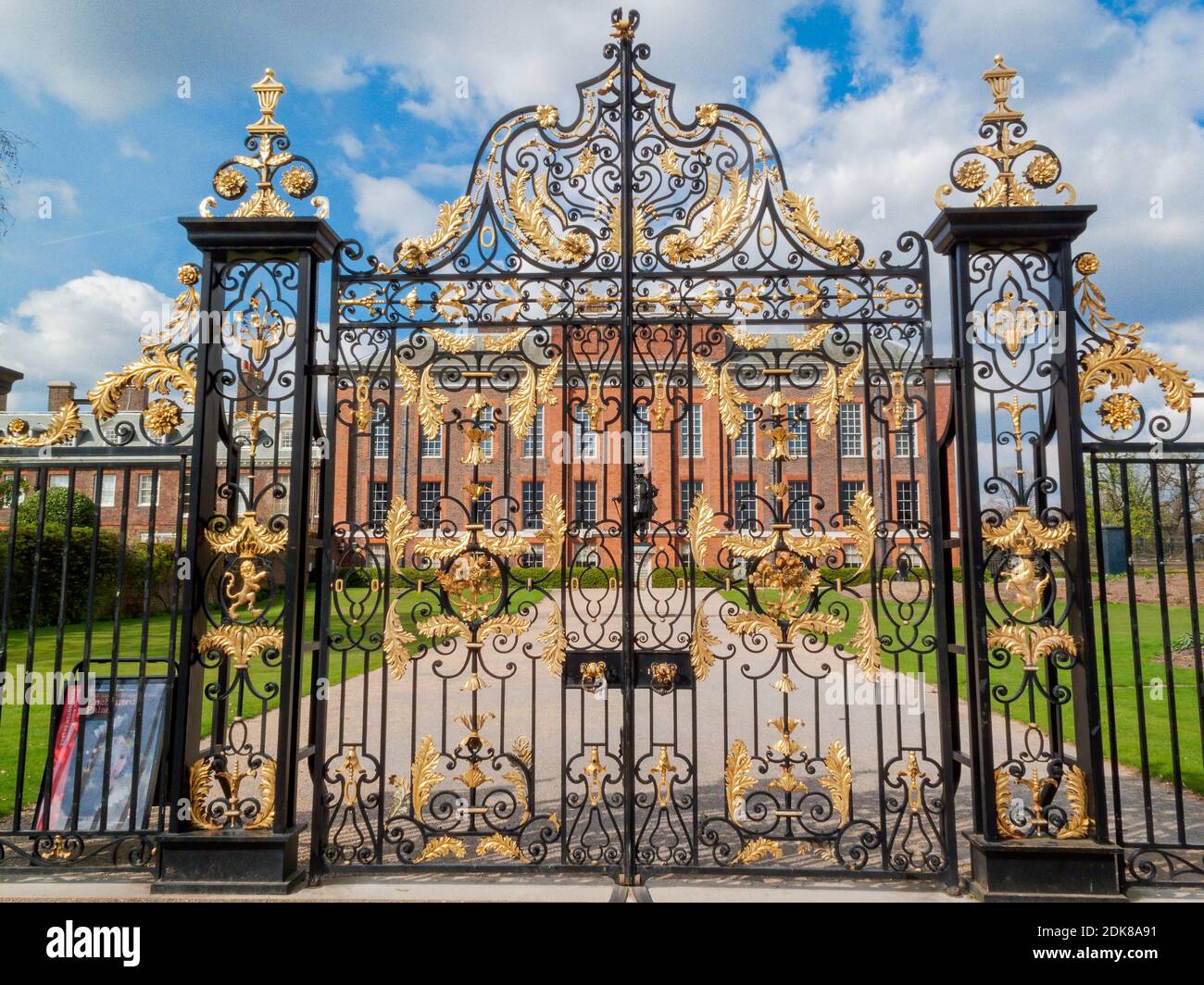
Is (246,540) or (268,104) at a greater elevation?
(268,104)

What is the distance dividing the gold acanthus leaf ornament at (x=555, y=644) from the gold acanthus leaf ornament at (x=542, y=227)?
2.11m

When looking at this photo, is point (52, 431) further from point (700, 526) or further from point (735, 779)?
point (735, 779)

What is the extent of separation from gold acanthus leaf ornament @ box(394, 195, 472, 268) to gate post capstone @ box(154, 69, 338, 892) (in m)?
0.43

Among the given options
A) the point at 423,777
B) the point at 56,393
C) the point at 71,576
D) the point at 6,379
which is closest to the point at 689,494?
the point at 423,777

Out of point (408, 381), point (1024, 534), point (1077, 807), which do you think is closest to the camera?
point (1077, 807)

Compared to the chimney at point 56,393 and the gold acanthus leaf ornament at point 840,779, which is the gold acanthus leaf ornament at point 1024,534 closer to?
the gold acanthus leaf ornament at point 840,779

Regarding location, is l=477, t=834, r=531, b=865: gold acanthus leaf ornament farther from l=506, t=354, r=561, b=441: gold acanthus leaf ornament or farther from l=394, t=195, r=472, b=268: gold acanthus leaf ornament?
l=394, t=195, r=472, b=268: gold acanthus leaf ornament


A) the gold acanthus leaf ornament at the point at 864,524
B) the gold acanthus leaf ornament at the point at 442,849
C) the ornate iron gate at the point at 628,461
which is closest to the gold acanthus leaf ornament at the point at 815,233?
the ornate iron gate at the point at 628,461

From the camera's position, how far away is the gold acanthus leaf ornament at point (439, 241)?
489 centimetres

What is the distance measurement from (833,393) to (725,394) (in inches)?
24.9

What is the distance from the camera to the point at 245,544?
4.55m

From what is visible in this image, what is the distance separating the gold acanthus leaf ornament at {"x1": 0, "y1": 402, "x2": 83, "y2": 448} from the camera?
186 inches

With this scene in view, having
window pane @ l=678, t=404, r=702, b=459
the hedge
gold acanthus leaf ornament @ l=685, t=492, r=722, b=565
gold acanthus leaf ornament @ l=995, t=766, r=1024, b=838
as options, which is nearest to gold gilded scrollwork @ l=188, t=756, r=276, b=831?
gold acanthus leaf ornament @ l=685, t=492, r=722, b=565
